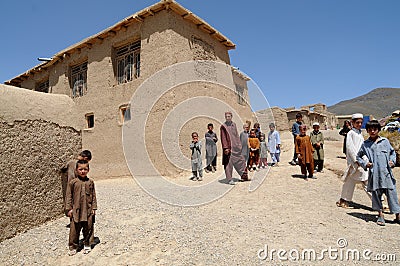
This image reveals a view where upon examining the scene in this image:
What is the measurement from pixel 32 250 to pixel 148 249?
1.58 metres

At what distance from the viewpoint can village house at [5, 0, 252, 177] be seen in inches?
378

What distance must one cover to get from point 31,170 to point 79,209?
126 centimetres

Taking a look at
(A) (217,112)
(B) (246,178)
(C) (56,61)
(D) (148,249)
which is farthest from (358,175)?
(C) (56,61)

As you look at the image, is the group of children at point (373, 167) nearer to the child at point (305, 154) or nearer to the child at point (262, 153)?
the child at point (305, 154)

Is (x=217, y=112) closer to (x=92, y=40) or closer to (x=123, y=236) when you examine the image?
(x=92, y=40)

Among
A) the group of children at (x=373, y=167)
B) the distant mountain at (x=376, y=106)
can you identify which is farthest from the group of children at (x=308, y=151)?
the distant mountain at (x=376, y=106)

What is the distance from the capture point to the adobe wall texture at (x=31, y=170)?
384 cm

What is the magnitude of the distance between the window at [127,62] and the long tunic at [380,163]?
8.11 m

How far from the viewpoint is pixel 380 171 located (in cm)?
412

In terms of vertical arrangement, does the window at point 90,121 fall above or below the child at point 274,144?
above

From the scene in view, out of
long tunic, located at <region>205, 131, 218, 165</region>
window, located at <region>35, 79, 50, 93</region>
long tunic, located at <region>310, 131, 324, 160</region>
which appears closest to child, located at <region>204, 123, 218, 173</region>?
long tunic, located at <region>205, 131, 218, 165</region>

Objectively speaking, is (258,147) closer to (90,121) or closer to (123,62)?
(123,62)

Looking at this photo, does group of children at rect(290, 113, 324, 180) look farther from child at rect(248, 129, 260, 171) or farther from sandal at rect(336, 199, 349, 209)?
sandal at rect(336, 199, 349, 209)

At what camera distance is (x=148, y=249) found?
3338 millimetres
